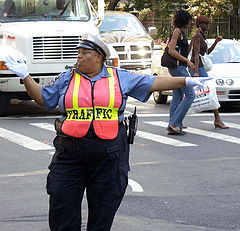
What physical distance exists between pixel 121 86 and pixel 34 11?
11.1 meters

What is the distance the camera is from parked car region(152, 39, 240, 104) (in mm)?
16219

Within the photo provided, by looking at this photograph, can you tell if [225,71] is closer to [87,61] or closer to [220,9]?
[87,61]

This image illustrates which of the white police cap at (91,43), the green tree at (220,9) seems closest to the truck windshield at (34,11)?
the white police cap at (91,43)

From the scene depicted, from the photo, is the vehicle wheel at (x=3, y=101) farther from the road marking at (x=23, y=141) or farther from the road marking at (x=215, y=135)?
the road marking at (x=215, y=135)

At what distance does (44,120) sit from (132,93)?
9.65 metres

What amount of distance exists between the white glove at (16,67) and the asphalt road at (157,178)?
1.91 meters

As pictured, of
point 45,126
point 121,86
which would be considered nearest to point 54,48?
point 45,126

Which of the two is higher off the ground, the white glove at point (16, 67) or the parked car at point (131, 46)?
the white glove at point (16, 67)

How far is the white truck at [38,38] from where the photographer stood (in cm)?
1525

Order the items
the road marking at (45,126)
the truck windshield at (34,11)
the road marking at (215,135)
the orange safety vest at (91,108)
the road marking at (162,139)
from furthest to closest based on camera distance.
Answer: the truck windshield at (34,11), the road marking at (45,126), the road marking at (215,135), the road marking at (162,139), the orange safety vest at (91,108)

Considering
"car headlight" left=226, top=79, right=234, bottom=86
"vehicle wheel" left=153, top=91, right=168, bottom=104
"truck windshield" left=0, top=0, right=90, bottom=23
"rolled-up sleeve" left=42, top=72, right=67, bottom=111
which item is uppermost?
"truck windshield" left=0, top=0, right=90, bottom=23

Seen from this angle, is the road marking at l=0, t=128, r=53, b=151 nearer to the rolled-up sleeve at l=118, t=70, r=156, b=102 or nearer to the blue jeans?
the blue jeans

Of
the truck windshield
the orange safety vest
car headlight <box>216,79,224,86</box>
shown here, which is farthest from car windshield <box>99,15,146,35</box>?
the orange safety vest

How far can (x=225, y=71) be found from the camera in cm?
1661
